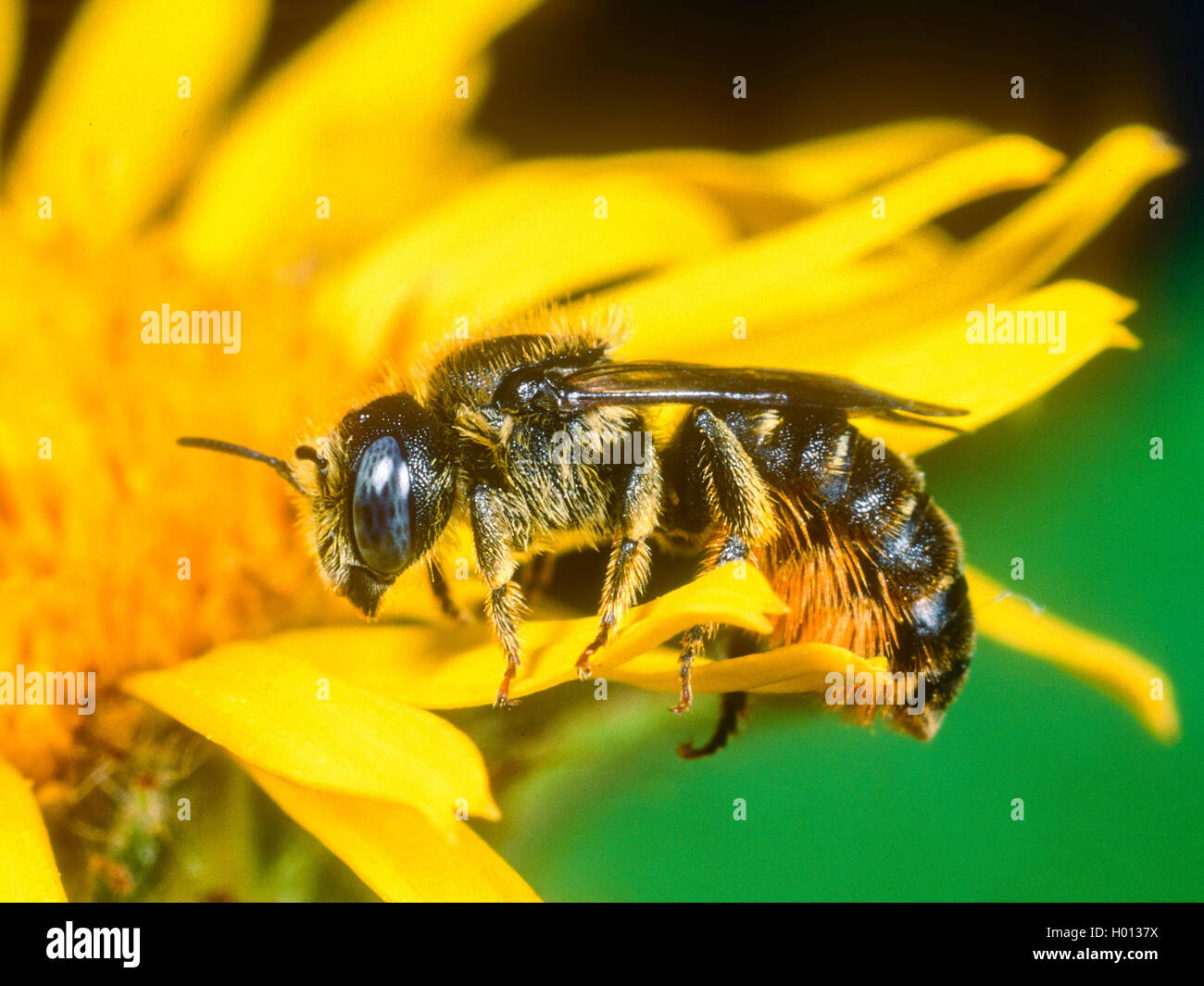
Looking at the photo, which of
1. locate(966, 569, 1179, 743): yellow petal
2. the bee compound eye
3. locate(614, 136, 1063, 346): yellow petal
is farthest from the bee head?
locate(966, 569, 1179, 743): yellow petal

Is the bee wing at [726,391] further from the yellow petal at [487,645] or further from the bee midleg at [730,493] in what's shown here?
the yellow petal at [487,645]

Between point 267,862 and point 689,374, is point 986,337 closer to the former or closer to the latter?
point 689,374

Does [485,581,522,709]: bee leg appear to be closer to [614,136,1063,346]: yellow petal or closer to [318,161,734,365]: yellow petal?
[614,136,1063,346]: yellow petal

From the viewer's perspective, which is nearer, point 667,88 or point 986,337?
point 986,337

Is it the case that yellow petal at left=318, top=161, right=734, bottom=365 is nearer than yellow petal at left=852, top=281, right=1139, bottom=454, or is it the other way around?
yellow petal at left=852, top=281, right=1139, bottom=454

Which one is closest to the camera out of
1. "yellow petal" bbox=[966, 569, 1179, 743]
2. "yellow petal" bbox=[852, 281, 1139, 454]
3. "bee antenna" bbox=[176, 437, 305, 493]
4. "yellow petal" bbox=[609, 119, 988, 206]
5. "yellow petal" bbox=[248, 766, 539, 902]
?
"yellow petal" bbox=[248, 766, 539, 902]
